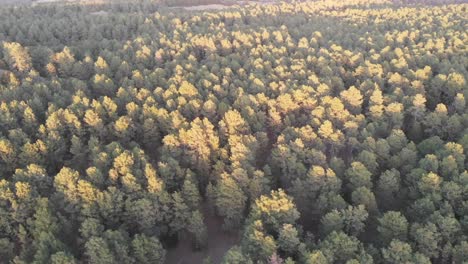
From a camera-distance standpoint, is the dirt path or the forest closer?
the forest

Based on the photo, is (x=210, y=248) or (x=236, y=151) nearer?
(x=210, y=248)

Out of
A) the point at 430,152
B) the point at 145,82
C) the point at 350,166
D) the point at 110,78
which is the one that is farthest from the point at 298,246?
the point at 110,78

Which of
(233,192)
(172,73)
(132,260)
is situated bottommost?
(132,260)

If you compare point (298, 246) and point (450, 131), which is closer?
point (298, 246)

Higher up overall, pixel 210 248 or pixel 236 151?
pixel 236 151

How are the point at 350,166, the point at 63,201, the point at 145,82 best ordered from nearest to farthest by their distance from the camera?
1. the point at 63,201
2. the point at 350,166
3. the point at 145,82

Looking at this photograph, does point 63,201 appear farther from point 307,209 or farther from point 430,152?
point 430,152
